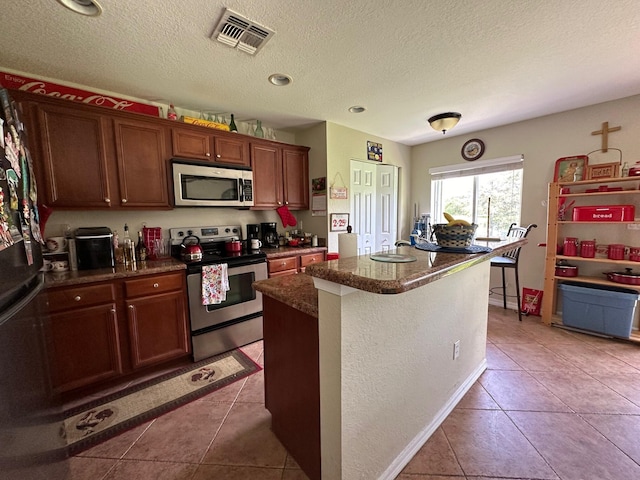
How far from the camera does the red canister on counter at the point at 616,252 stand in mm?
2537

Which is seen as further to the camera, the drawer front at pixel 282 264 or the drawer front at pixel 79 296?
the drawer front at pixel 282 264

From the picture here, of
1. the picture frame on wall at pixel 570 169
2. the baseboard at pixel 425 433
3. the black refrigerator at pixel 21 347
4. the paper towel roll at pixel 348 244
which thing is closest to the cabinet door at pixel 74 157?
the black refrigerator at pixel 21 347

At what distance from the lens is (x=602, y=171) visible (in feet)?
8.61

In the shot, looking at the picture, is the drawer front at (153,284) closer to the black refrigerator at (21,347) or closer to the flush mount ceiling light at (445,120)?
the black refrigerator at (21,347)

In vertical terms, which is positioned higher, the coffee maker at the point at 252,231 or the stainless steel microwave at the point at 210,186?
the stainless steel microwave at the point at 210,186

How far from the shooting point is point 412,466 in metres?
1.33

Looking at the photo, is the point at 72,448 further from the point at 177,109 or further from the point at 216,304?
the point at 177,109

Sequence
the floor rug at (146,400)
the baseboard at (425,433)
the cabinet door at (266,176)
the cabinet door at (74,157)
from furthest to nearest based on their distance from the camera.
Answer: the cabinet door at (266,176) < the cabinet door at (74,157) < the floor rug at (146,400) < the baseboard at (425,433)

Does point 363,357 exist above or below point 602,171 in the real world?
below

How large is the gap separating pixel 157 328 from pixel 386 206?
3272mm

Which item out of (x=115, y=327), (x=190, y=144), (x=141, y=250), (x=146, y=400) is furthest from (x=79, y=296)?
(x=190, y=144)

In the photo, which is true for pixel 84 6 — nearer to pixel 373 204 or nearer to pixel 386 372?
pixel 386 372

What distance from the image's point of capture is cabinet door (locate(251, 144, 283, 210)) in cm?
288

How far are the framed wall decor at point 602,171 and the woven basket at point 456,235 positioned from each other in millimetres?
2357
